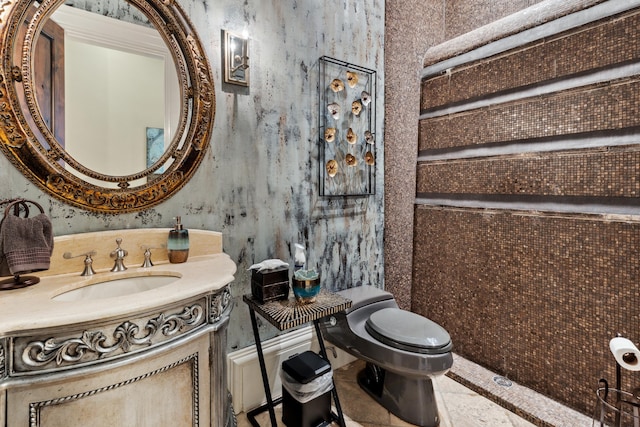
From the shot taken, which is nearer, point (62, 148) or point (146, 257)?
point (62, 148)

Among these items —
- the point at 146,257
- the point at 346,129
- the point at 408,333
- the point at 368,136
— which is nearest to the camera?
the point at 146,257

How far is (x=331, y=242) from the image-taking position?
210 cm

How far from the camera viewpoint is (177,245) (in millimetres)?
1396

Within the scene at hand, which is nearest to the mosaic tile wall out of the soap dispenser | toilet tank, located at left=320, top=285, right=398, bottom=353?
toilet tank, located at left=320, top=285, right=398, bottom=353

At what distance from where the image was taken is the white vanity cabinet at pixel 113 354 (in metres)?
0.79

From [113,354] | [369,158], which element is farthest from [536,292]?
[113,354]

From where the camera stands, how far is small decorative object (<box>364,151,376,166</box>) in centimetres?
224

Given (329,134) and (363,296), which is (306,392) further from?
(329,134)

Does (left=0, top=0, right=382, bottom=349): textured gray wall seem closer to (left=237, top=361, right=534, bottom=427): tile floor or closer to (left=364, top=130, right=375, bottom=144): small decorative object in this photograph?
(left=364, top=130, right=375, bottom=144): small decorative object

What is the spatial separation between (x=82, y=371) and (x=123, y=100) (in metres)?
1.05

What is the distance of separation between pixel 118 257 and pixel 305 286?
790 millimetres

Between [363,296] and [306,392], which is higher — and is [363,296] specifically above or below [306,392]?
above

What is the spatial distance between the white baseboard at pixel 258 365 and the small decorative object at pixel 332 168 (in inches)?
38.2

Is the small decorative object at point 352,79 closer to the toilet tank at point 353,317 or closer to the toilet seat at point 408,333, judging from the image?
the toilet tank at point 353,317
